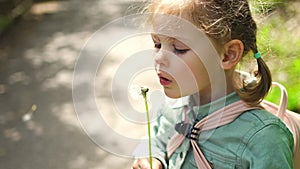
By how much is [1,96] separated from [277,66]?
5.15 feet

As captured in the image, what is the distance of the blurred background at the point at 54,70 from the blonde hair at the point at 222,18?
0.69ft

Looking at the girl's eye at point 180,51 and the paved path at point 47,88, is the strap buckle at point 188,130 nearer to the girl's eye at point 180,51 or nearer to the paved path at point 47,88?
the girl's eye at point 180,51

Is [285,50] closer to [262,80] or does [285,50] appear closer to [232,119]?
[262,80]

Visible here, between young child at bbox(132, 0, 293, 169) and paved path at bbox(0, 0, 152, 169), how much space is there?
1.22 meters

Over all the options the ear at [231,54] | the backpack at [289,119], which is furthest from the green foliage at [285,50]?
the ear at [231,54]

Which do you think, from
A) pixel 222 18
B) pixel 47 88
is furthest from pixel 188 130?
pixel 47 88

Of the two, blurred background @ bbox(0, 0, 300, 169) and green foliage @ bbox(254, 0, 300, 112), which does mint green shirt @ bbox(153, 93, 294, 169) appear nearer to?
blurred background @ bbox(0, 0, 300, 169)

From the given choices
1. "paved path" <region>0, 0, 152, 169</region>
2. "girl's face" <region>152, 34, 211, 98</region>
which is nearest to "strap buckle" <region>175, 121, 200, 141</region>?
"girl's face" <region>152, 34, 211, 98</region>

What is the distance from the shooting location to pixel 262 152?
53.6 inches

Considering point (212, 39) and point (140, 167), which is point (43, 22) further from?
point (212, 39)

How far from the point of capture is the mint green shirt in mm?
1362

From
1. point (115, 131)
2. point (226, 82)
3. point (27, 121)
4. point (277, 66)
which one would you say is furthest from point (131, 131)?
point (226, 82)

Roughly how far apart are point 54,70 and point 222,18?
2.20 meters

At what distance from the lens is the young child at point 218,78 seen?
139 cm
